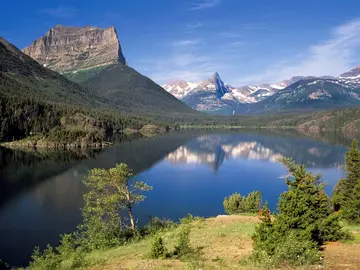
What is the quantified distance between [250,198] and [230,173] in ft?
251

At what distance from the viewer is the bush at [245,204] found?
64312 mm

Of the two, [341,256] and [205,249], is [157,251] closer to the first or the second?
[205,249]

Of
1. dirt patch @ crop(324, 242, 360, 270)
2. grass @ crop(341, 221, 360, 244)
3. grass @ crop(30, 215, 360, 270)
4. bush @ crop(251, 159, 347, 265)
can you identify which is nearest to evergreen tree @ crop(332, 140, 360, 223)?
grass @ crop(341, 221, 360, 244)

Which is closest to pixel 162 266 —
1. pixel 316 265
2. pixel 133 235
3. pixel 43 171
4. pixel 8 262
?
pixel 316 265

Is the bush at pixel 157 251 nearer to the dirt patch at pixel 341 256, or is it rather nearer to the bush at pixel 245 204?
the dirt patch at pixel 341 256

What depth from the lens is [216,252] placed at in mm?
33000

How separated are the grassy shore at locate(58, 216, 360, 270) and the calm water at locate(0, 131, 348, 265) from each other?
874 inches

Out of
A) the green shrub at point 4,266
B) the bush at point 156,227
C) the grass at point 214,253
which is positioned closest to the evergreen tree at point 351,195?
the grass at point 214,253

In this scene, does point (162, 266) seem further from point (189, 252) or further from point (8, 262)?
point (8, 262)

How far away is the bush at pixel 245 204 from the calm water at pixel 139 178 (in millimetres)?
13796

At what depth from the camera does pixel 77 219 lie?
2817 inches

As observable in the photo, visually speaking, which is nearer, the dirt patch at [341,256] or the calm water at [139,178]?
the dirt patch at [341,256]

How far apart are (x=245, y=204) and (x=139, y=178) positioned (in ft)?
208

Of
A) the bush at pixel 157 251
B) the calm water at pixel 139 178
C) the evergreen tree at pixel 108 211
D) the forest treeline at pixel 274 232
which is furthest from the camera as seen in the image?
the calm water at pixel 139 178
